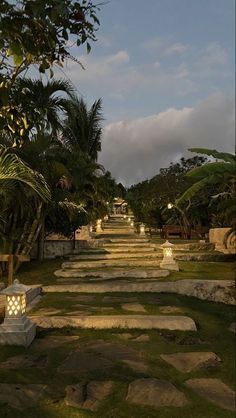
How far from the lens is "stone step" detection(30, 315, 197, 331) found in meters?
5.79

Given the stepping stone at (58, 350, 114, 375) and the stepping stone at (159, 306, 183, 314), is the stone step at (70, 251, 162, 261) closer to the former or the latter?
the stepping stone at (159, 306, 183, 314)

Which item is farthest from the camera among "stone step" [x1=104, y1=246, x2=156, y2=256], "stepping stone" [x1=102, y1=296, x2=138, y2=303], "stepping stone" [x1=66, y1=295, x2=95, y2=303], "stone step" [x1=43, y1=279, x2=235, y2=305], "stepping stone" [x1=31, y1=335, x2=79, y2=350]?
"stone step" [x1=104, y1=246, x2=156, y2=256]

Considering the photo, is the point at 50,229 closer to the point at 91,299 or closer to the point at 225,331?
the point at 91,299

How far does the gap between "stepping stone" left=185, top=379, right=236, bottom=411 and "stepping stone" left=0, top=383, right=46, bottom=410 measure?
5.20ft

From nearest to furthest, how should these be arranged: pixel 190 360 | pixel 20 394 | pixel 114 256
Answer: pixel 20 394 → pixel 190 360 → pixel 114 256

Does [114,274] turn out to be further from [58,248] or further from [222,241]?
[222,241]

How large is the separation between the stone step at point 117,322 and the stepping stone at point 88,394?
1822 millimetres

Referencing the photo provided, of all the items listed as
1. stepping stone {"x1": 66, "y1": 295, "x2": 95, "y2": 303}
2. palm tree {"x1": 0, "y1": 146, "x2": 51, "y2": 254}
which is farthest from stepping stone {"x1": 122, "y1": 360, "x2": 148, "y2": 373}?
palm tree {"x1": 0, "y1": 146, "x2": 51, "y2": 254}

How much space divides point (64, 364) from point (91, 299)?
3.20 metres

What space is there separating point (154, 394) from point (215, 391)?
73 centimetres

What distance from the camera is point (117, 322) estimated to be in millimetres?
5824

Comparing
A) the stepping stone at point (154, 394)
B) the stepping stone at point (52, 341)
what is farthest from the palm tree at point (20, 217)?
the stepping stone at point (154, 394)

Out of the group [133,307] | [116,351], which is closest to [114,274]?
[133,307]

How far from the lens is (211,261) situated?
510 inches
